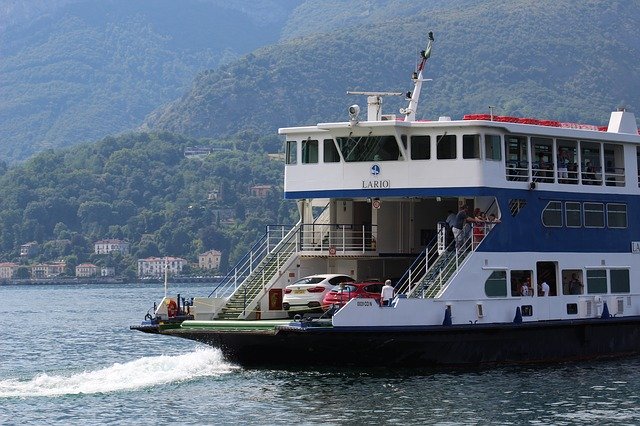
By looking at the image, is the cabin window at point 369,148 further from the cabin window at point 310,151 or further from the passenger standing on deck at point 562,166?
the passenger standing on deck at point 562,166

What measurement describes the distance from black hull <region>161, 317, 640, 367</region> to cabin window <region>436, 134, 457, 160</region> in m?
4.05

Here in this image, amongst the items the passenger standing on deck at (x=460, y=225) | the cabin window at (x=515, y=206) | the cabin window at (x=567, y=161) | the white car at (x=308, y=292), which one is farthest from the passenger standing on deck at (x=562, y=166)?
the white car at (x=308, y=292)

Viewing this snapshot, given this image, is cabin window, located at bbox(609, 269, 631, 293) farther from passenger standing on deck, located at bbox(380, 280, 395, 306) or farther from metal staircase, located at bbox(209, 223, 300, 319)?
metal staircase, located at bbox(209, 223, 300, 319)

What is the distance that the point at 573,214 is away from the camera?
121 ft

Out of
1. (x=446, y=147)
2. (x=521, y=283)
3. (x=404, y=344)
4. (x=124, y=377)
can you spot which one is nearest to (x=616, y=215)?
(x=521, y=283)

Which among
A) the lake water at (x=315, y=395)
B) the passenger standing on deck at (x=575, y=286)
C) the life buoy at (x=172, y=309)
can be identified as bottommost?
the lake water at (x=315, y=395)

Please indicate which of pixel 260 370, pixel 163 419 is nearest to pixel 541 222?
pixel 260 370

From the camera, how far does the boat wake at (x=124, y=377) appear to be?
32.4m

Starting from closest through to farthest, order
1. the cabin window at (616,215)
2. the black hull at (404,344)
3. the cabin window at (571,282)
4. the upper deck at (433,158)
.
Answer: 1. the black hull at (404,344)
2. the upper deck at (433,158)
3. the cabin window at (571,282)
4. the cabin window at (616,215)

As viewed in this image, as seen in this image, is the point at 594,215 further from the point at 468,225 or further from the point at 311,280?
the point at 311,280

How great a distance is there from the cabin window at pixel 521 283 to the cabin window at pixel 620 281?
3.04m

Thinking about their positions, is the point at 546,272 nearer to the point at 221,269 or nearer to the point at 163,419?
the point at 163,419

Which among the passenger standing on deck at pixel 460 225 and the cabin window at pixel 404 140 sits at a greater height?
the cabin window at pixel 404 140

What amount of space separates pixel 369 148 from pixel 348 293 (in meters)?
3.68
